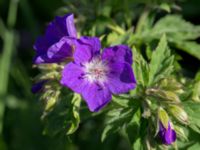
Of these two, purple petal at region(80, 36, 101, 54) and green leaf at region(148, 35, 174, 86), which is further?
green leaf at region(148, 35, 174, 86)

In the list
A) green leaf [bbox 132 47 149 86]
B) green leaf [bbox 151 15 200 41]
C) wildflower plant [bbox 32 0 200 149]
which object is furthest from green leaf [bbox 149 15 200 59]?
green leaf [bbox 132 47 149 86]

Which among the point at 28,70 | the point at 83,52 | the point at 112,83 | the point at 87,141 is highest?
the point at 83,52

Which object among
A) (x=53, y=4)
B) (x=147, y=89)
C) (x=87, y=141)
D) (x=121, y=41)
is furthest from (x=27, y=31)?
(x=147, y=89)

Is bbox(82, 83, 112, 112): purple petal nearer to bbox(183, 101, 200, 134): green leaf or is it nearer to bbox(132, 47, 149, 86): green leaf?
bbox(132, 47, 149, 86): green leaf

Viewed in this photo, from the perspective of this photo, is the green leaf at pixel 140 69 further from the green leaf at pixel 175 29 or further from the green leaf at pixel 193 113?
the green leaf at pixel 175 29

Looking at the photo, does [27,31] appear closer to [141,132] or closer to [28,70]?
[28,70]

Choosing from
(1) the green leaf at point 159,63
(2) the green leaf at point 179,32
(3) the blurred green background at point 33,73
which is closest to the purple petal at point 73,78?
(1) the green leaf at point 159,63
